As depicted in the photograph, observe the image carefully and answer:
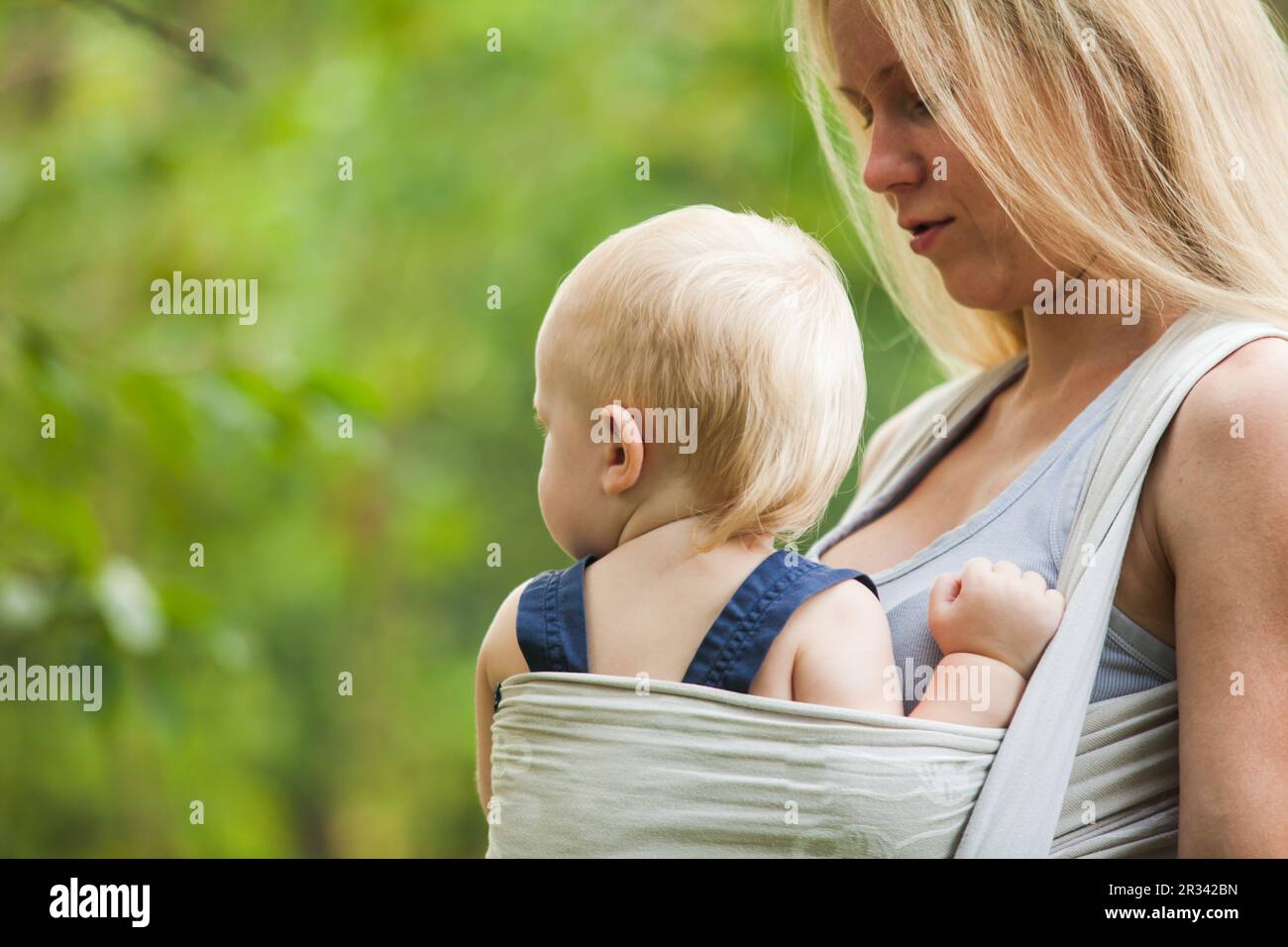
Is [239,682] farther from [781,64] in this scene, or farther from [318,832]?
[781,64]

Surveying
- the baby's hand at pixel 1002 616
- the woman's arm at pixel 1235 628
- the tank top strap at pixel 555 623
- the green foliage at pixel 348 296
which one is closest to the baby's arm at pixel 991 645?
the baby's hand at pixel 1002 616

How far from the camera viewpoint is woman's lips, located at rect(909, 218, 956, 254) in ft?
4.49

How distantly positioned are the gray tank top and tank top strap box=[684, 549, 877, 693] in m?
0.17

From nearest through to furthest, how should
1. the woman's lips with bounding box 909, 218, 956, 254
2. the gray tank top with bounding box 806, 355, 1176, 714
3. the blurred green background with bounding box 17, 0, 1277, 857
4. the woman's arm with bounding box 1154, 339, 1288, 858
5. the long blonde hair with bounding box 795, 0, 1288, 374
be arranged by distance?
the woman's arm with bounding box 1154, 339, 1288, 858
the gray tank top with bounding box 806, 355, 1176, 714
the long blonde hair with bounding box 795, 0, 1288, 374
the woman's lips with bounding box 909, 218, 956, 254
the blurred green background with bounding box 17, 0, 1277, 857

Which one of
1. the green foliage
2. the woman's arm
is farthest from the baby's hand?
the green foliage

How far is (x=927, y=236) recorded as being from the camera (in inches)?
54.3

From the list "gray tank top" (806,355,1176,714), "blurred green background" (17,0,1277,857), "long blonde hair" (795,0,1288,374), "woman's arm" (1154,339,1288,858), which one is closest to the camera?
"woman's arm" (1154,339,1288,858)

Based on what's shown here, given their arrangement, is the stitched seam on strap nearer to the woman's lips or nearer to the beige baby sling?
the beige baby sling

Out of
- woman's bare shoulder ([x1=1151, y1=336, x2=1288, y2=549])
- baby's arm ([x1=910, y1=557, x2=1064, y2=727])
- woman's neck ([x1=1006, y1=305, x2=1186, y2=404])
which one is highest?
woman's neck ([x1=1006, y1=305, x2=1186, y2=404])

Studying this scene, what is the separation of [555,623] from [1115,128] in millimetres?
741

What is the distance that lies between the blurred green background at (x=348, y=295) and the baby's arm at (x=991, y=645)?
261 centimetres

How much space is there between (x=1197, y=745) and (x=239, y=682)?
14.3 ft

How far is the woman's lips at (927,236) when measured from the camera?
137 cm
